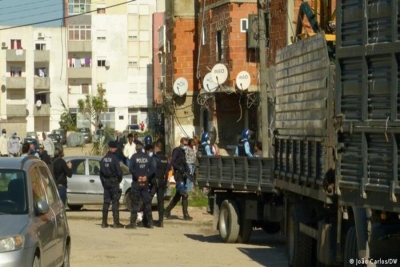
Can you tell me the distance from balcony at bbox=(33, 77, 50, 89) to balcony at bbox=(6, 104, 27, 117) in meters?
2.24

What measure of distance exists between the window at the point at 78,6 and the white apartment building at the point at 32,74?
22.8ft

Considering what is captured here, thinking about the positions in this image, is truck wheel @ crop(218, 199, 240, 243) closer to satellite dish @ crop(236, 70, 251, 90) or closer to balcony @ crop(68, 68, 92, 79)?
satellite dish @ crop(236, 70, 251, 90)

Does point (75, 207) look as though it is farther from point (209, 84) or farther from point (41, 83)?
point (41, 83)

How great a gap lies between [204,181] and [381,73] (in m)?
9.96

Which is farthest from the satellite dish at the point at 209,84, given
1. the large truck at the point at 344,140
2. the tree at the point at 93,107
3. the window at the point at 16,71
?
the window at the point at 16,71

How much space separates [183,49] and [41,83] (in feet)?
161

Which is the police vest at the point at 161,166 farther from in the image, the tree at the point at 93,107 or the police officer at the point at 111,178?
the tree at the point at 93,107

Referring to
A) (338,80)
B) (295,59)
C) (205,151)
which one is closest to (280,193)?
(295,59)

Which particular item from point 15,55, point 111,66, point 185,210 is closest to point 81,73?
point 111,66

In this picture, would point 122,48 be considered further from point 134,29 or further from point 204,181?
point 204,181

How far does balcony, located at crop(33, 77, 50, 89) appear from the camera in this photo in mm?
92312

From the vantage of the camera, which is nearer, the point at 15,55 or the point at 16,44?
the point at 15,55

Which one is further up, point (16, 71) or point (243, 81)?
point (16, 71)

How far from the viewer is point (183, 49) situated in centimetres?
4516
